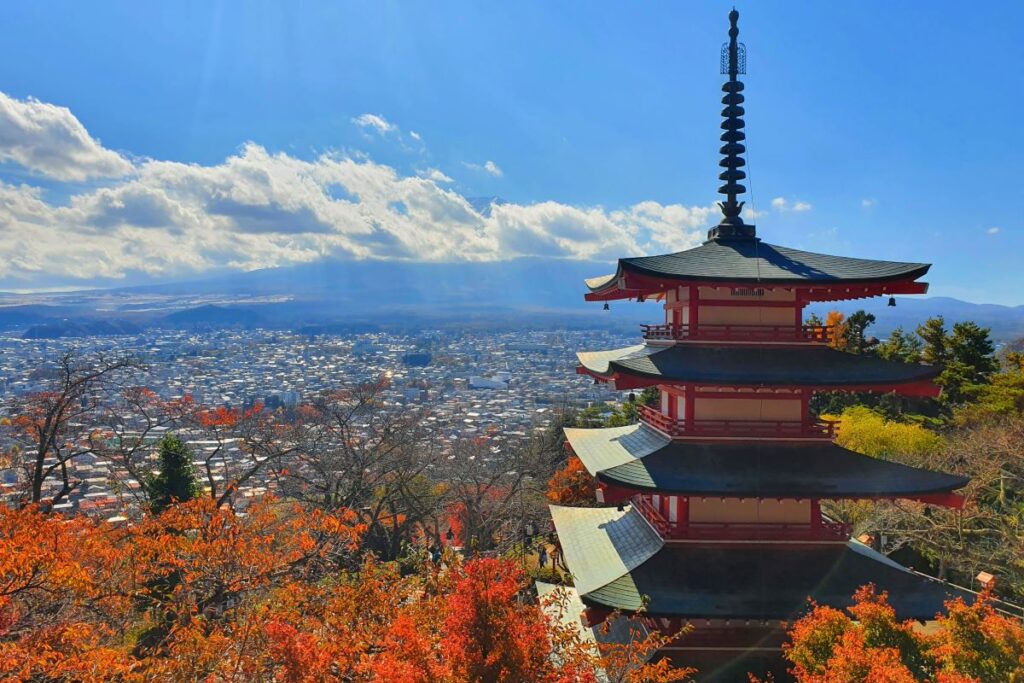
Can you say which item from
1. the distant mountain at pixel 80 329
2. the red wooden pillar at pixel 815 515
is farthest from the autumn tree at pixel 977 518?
the distant mountain at pixel 80 329

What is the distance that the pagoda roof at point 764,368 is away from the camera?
10.5 metres

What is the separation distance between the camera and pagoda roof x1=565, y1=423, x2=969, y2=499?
1023 centimetres

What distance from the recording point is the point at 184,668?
33.8 ft

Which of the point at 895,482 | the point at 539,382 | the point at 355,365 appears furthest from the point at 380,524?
the point at 355,365

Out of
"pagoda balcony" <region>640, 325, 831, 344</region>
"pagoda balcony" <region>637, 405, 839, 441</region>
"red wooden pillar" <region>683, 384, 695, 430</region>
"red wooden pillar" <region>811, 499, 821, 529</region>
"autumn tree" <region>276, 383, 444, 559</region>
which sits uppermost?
"pagoda balcony" <region>640, 325, 831, 344</region>

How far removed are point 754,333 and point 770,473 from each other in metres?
2.78

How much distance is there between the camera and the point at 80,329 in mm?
139000

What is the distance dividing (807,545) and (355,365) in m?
107

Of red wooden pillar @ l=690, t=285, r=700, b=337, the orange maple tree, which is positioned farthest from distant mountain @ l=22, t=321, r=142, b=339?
red wooden pillar @ l=690, t=285, r=700, b=337

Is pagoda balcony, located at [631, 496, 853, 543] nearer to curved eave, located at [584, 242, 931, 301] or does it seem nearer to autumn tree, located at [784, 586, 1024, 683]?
autumn tree, located at [784, 586, 1024, 683]

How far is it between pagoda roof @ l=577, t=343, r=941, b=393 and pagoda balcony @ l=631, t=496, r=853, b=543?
2.86 metres

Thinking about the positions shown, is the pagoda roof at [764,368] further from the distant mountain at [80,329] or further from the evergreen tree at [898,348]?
the distant mountain at [80,329]

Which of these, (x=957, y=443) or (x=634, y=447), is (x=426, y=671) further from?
(x=957, y=443)

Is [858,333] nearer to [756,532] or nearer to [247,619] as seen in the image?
[756,532]
